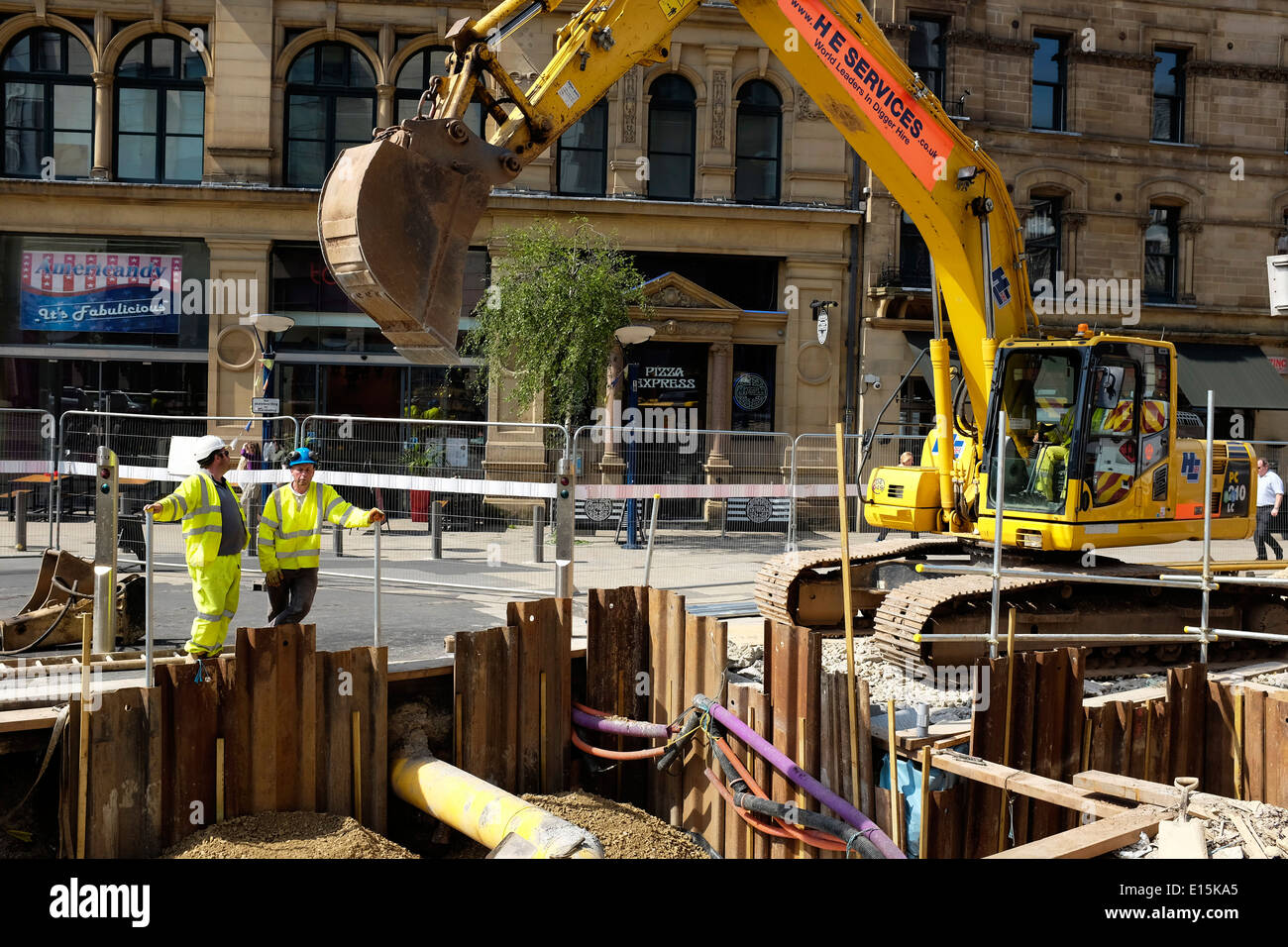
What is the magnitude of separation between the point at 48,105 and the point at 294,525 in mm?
18420

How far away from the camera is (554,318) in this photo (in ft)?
59.4

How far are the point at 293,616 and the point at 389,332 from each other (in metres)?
2.34

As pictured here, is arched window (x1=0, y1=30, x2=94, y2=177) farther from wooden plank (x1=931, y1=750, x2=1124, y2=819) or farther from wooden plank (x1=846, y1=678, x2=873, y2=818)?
wooden plank (x1=931, y1=750, x2=1124, y2=819)

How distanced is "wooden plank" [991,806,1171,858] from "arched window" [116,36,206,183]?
21.7 metres

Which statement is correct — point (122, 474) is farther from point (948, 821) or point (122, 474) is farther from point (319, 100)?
point (319, 100)

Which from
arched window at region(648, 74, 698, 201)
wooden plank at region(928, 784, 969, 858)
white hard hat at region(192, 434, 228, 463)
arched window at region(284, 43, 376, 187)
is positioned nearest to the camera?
wooden plank at region(928, 784, 969, 858)

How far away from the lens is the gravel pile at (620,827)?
257 inches

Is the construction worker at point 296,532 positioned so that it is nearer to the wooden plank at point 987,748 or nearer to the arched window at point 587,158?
the wooden plank at point 987,748

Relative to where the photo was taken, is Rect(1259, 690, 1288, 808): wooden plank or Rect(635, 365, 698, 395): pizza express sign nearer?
Rect(1259, 690, 1288, 808): wooden plank

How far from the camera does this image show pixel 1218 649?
10.1 meters

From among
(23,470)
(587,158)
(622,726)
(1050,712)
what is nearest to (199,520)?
(622,726)

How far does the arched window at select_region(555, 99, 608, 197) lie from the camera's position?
876 inches

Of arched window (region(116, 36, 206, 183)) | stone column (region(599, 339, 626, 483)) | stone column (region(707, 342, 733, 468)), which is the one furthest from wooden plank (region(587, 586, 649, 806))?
arched window (region(116, 36, 206, 183))
